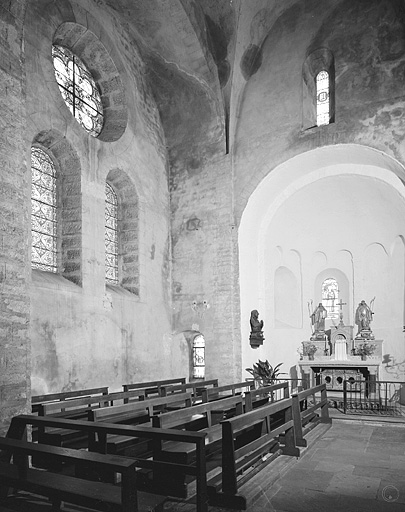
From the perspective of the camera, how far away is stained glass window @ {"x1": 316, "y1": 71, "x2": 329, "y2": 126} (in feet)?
46.6

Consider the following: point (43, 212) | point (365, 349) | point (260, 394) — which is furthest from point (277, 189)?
point (260, 394)

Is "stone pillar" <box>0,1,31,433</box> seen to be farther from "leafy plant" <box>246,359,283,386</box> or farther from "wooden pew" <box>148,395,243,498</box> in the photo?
"leafy plant" <box>246,359,283,386</box>

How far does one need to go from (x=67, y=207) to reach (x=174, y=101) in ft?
17.6

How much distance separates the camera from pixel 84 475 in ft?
17.8

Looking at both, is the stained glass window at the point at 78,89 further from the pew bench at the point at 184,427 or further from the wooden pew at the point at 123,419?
the pew bench at the point at 184,427

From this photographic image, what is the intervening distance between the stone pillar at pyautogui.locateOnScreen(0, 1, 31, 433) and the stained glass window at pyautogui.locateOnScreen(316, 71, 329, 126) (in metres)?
9.05

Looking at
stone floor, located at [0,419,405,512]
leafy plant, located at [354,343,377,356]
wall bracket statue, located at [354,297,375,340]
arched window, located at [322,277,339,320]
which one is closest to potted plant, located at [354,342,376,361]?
leafy plant, located at [354,343,377,356]

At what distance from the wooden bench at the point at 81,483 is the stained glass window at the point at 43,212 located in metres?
6.83

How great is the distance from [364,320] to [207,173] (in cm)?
636

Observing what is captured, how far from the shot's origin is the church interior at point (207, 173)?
37.0ft

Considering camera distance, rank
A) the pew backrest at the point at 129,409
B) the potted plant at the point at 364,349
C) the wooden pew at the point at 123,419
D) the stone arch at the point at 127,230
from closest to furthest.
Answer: the wooden pew at the point at 123,419, the pew backrest at the point at 129,409, the stone arch at the point at 127,230, the potted plant at the point at 364,349

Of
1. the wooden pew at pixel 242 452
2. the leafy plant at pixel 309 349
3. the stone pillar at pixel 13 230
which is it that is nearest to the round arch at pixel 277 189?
the leafy plant at pixel 309 349

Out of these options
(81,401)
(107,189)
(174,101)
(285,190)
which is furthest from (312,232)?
(81,401)

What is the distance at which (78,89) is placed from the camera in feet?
41.2
